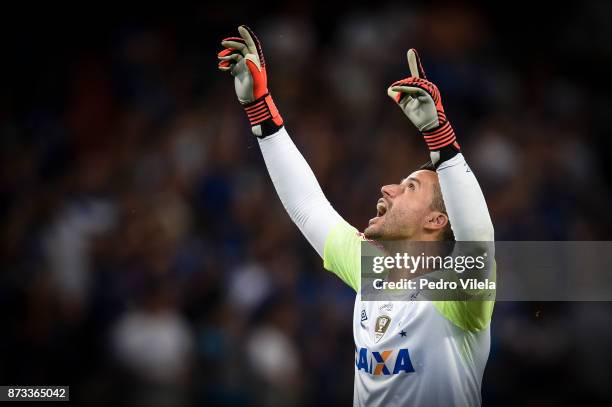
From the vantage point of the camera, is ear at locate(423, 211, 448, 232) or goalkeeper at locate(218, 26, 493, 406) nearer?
goalkeeper at locate(218, 26, 493, 406)

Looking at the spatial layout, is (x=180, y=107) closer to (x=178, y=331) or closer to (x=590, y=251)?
(x=178, y=331)

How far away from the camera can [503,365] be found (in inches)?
215

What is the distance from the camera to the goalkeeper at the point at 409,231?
8.86 ft

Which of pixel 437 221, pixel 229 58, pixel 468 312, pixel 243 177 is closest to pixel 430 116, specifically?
pixel 437 221

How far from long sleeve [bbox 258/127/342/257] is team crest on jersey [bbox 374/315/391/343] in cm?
47

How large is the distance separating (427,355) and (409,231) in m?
0.49

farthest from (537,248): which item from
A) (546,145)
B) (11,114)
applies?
A: (11,114)

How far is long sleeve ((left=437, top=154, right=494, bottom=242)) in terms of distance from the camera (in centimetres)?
263

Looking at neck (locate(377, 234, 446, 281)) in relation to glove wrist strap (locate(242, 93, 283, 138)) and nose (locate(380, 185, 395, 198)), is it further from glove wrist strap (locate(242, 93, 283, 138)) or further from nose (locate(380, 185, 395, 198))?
glove wrist strap (locate(242, 93, 283, 138))

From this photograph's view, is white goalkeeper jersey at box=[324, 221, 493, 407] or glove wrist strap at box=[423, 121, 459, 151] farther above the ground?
glove wrist strap at box=[423, 121, 459, 151]

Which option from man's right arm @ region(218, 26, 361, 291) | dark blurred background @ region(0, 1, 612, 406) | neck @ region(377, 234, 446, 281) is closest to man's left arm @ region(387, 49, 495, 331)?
neck @ region(377, 234, 446, 281)

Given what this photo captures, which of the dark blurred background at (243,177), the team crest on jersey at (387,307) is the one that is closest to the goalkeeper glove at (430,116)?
the team crest on jersey at (387,307)

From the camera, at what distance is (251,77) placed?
10.7 ft

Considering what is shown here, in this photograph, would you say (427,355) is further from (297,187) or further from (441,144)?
(297,187)
